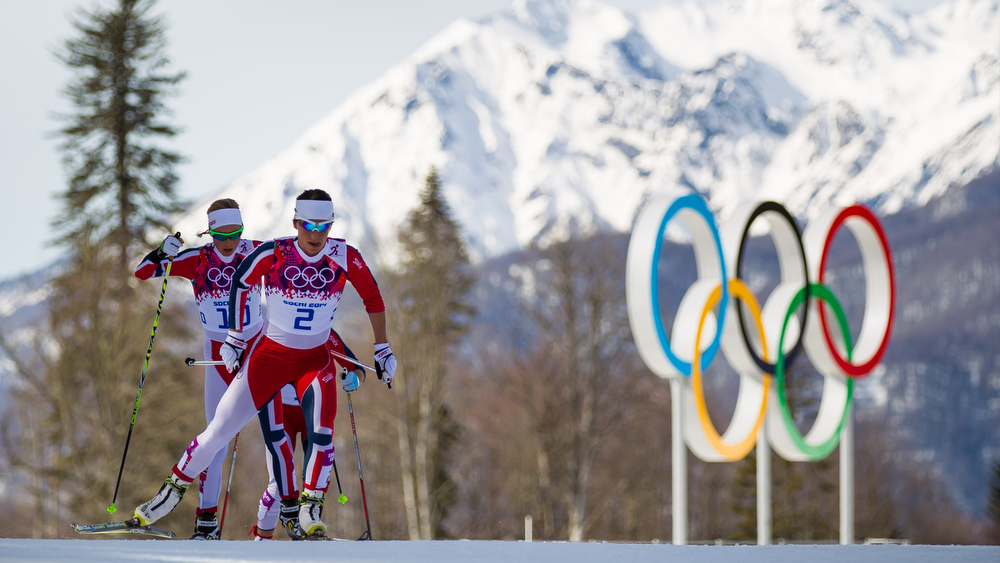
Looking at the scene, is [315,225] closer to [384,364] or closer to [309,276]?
[309,276]

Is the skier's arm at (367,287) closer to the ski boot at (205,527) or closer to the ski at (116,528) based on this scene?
the ski boot at (205,527)

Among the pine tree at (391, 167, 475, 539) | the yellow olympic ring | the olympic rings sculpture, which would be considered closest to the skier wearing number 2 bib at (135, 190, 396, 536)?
the olympic rings sculpture

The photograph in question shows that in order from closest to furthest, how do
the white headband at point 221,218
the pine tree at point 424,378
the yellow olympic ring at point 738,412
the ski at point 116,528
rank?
the ski at point 116,528, the white headband at point 221,218, the yellow olympic ring at point 738,412, the pine tree at point 424,378

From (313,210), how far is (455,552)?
2522 millimetres

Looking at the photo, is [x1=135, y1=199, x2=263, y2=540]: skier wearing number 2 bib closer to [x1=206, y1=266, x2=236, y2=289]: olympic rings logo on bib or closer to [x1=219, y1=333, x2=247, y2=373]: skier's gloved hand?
[x1=206, y1=266, x2=236, y2=289]: olympic rings logo on bib

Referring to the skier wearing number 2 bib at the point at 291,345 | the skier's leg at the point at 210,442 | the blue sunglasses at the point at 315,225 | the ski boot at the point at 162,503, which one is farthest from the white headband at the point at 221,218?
the ski boot at the point at 162,503

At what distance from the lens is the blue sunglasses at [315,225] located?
6.70m

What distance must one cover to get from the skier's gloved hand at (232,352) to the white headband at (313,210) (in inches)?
34.0

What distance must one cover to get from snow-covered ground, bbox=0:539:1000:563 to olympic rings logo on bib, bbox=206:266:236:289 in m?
2.19

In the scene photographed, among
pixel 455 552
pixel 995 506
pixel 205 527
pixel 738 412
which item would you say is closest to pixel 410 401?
pixel 738 412

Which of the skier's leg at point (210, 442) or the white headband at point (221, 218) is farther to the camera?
the white headband at point (221, 218)

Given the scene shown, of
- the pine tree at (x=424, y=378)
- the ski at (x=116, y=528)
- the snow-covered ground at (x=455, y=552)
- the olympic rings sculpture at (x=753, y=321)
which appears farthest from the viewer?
the pine tree at (x=424, y=378)

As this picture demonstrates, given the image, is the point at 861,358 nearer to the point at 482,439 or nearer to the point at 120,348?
the point at 120,348

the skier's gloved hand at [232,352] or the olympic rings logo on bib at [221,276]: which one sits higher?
the olympic rings logo on bib at [221,276]
